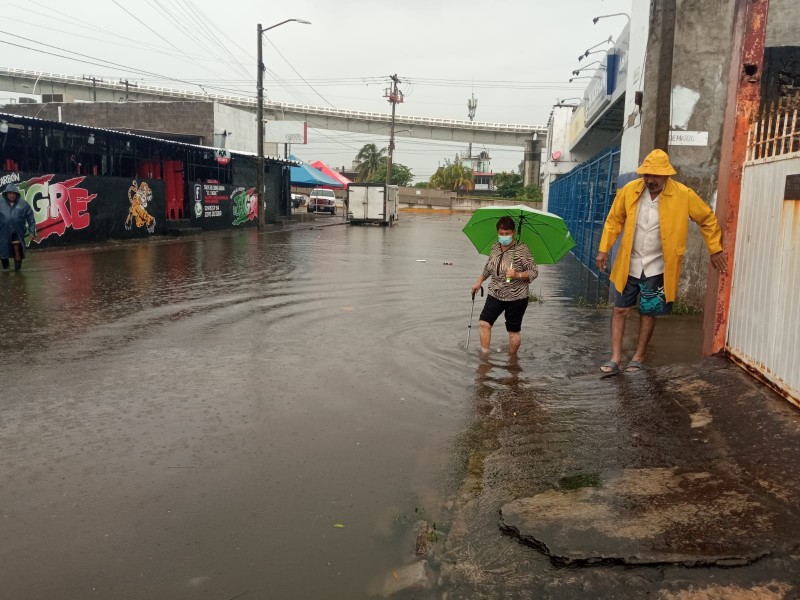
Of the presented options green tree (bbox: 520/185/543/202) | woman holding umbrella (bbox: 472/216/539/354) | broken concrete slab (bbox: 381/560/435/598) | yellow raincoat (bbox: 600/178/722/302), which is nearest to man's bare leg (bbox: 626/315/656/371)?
yellow raincoat (bbox: 600/178/722/302)

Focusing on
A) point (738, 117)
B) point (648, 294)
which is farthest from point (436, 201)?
point (738, 117)

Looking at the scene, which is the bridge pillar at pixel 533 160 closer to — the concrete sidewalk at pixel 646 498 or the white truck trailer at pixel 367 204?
the white truck trailer at pixel 367 204

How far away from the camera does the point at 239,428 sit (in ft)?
16.4

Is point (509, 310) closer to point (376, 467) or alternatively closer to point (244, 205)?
point (376, 467)

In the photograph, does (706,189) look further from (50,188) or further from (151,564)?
(50,188)

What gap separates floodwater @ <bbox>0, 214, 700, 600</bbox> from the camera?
3.27m

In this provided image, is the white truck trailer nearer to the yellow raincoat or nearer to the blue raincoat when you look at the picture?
the blue raincoat

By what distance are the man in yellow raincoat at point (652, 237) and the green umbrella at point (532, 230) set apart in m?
1.20

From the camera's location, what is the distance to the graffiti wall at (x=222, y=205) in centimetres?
2773

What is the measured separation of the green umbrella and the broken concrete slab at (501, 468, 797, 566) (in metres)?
3.75

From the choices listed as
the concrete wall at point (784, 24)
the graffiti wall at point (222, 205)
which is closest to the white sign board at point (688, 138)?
the concrete wall at point (784, 24)

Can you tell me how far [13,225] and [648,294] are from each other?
11683 mm

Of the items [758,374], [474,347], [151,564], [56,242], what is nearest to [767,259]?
[758,374]

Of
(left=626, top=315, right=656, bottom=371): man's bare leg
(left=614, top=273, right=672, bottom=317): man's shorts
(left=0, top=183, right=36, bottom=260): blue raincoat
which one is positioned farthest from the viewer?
(left=0, top=183, right=36, bottom=260): blue raincoat
